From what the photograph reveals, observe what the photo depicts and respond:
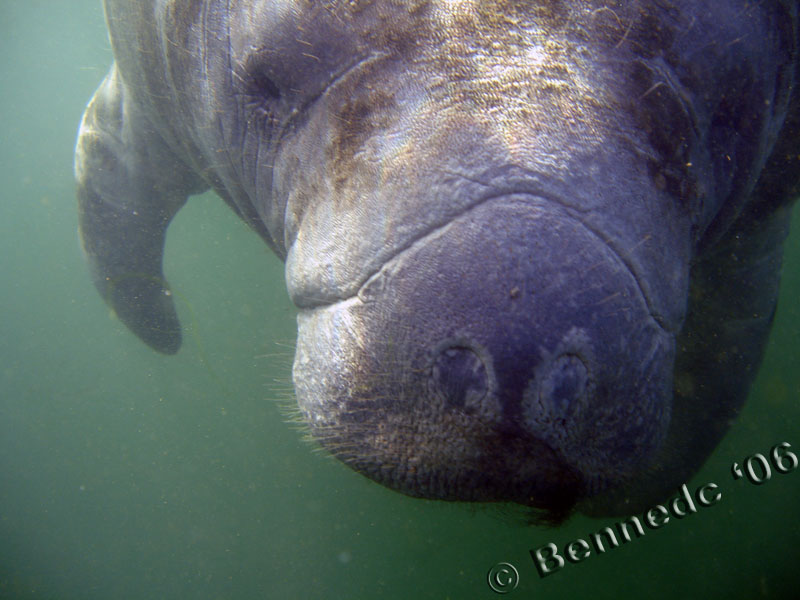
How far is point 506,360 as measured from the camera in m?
1.15

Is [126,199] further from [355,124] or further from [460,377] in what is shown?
[460,377]

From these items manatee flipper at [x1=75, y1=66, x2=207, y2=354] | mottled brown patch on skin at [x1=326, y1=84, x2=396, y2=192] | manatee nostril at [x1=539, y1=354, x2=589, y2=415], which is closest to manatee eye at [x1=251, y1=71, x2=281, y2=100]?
mottled brown patch on skin at [x1=326, y1=84, x2=396, y2=192]

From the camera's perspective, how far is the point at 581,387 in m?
1.22

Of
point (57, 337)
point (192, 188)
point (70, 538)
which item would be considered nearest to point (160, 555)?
point (70, 538)

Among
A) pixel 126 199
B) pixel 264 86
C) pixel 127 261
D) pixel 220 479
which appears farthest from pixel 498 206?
pixel 220 479

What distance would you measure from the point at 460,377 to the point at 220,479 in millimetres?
17704

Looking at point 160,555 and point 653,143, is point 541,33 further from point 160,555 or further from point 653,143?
point 160,555

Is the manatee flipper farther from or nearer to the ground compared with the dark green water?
farther from the ground

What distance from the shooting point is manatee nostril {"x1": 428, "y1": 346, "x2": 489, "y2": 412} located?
1184 mm

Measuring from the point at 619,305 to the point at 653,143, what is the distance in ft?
1.85

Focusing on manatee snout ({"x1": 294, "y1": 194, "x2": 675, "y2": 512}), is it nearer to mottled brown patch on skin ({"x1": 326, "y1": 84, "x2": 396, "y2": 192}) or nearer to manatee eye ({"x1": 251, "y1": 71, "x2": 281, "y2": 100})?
mottled brown patch on skin ({"x1": 326, "y1": 84, "x2": 396, "y2": 192})

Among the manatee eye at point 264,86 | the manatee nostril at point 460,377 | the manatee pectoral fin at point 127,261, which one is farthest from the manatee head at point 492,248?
the manatee pectoral fin at point 127,261

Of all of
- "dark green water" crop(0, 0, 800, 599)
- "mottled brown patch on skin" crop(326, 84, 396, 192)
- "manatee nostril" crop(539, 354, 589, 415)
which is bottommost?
"dark green water" crop(0, 0, 800, 599)

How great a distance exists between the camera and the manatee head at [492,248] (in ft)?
3.95
